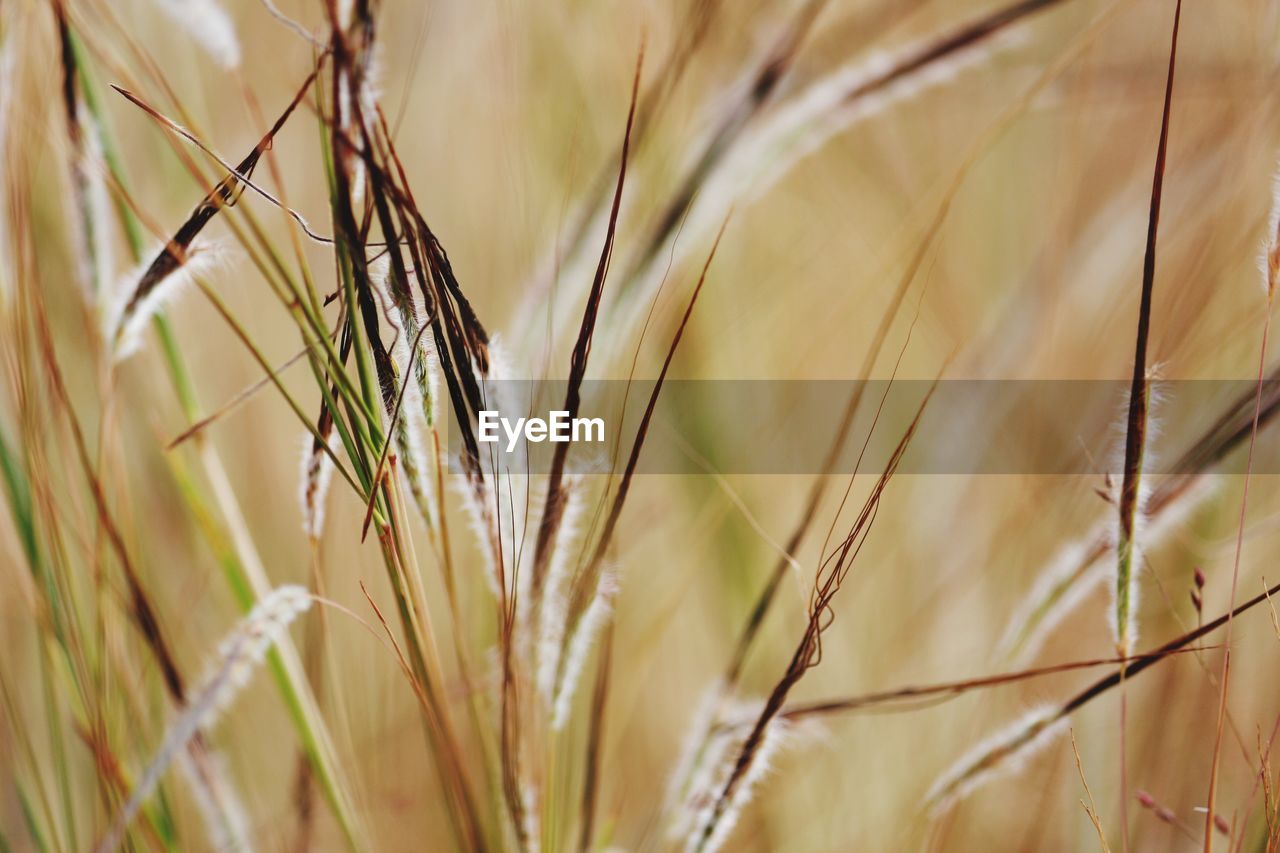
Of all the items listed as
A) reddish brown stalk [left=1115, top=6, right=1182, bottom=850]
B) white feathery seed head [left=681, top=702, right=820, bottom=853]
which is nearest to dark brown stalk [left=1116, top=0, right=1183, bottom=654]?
reddish brown stalk [left=1115, top=6, right=1182, bottom=850]

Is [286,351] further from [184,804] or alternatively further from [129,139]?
[184,804]

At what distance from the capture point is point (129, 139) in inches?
17.7

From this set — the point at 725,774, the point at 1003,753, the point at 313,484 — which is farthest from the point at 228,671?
the point at 1003,753

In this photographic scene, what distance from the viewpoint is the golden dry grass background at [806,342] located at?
416mm

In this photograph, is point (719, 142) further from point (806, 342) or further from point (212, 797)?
point (212, 797)

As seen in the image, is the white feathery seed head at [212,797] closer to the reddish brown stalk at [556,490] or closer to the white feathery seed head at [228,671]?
the white feathery seed head at [228,671]

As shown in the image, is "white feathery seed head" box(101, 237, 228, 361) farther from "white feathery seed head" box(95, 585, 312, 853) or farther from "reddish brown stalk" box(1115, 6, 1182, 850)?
"reddish brown stalk" box(1115, 6, 1182, 850)

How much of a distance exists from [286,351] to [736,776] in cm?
36

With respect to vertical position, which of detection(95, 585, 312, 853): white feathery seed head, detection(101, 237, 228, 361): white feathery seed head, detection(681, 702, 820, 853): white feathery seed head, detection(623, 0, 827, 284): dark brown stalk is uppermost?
detection(623, 0, 827, 284): dark brown stalk

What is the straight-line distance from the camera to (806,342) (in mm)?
461

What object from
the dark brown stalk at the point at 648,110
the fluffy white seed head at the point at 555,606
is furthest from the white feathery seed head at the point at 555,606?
the dark brown stalk at the point at 648,110

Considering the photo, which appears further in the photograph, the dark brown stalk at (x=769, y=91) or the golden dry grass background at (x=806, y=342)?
the golden dry grass background at (x=806, y=342)

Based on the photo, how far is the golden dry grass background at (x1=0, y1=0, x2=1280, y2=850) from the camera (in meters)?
0.42

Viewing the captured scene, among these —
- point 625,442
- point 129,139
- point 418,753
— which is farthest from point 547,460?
point 129,139
